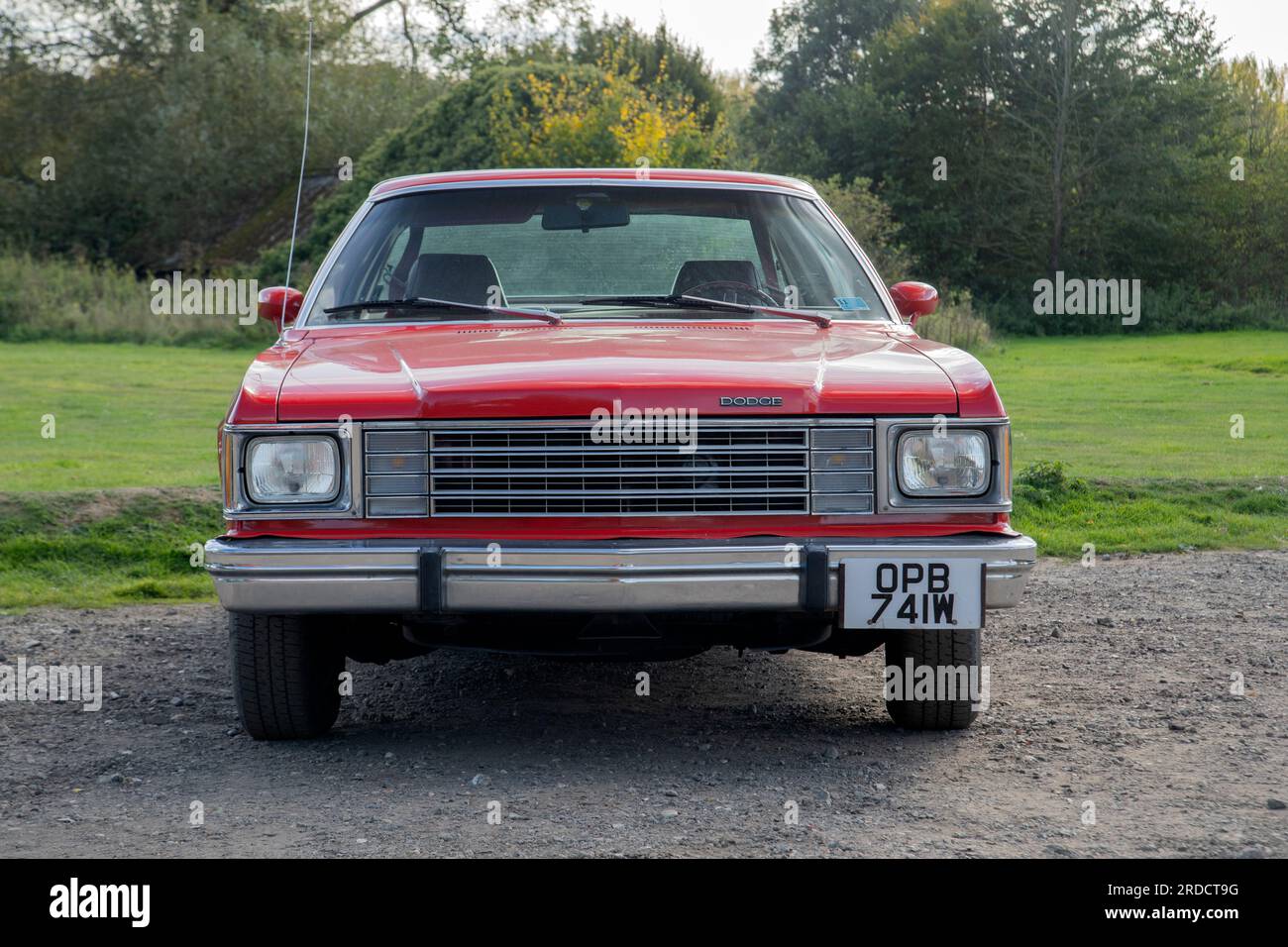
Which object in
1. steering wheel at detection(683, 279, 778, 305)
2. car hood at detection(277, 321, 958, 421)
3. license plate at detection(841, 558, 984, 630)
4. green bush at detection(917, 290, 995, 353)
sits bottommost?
license plate at detection(841, 558, 984, 630)

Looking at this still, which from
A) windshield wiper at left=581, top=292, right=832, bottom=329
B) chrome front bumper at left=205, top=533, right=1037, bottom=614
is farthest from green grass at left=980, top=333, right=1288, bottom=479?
chrome front bumper at left=205, top=533, right=1037, bottom=614

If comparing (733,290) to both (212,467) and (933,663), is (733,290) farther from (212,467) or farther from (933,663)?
(212,467)

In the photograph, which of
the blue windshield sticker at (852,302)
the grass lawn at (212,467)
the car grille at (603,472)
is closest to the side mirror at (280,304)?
the car grille at (603,472)

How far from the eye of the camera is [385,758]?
14.8 ft

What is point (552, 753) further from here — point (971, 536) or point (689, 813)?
point (971, 536)

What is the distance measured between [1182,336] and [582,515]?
1193 inches

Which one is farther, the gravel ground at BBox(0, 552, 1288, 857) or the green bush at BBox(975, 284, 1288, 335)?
the green bush at BBox(975, 284, 1288, 335)

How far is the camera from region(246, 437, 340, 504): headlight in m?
4.18

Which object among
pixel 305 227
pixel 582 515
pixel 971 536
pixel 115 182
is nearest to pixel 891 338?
pixel 971 536

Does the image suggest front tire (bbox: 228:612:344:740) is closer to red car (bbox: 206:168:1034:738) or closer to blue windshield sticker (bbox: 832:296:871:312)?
red car (bbox: 206:168:1034:738)

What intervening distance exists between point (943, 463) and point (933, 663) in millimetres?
716

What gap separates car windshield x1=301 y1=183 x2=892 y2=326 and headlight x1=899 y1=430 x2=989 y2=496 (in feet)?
4.17

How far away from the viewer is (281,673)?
4.52 m

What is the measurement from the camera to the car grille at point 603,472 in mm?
4117
